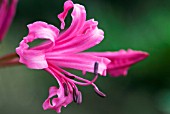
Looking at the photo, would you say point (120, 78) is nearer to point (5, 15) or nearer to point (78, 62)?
point (5, 15)

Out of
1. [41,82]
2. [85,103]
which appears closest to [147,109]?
[85,103]

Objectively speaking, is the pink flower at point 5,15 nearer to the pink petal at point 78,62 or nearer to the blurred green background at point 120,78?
the pink petal at point 78,62

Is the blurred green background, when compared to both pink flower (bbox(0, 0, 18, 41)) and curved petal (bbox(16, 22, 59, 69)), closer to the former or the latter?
pink flower (bbox(0, 0, 18, 41))

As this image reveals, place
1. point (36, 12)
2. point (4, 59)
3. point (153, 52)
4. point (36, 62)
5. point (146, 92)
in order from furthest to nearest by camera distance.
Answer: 1. point (36, 12)
2. point (146, 92)
3. point (153, 52)
4. point (4, 59)
5. point (36, 62)

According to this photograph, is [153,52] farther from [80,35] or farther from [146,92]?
[80,35]

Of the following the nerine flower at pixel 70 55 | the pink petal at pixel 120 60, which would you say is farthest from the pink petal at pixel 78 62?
the pink petal at pixel 120 60

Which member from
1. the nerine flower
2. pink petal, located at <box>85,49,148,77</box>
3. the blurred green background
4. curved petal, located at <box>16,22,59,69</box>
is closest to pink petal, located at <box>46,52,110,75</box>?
the nerine flower

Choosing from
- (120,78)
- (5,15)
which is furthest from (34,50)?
(120,78)
